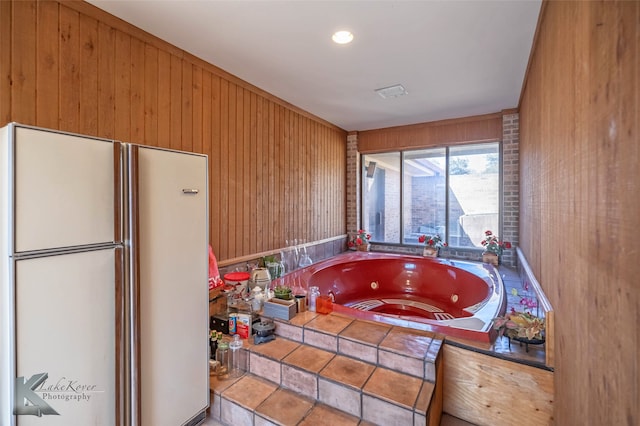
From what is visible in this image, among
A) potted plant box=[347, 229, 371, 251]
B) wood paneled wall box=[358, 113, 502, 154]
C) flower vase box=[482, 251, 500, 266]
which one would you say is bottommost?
flower vase box=[482, 251, 500, 266]

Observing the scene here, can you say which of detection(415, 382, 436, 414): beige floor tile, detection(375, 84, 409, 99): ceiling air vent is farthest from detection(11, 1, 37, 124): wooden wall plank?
detection(375, 84, 409, 99): ceiling air vent

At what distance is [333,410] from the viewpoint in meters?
1.56

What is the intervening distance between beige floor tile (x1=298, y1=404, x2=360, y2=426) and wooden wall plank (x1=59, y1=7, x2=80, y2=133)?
2039mm

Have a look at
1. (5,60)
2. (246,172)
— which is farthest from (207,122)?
(5,60)

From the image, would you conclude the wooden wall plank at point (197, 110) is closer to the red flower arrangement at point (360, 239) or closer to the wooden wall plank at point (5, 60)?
the wooden wall plank at point (5, 60)

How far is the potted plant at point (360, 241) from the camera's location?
4.47 metres

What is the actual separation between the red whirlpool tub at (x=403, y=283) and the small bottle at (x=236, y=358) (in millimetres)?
806

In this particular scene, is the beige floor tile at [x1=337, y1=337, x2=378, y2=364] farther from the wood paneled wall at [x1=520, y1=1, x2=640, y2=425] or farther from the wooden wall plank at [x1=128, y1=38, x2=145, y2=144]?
the wooden wall plank at [x1=128, y1=38, x2=145, y2=144]

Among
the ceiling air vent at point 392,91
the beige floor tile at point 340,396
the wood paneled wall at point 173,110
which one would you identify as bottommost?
the beige floor tile at point 340,396

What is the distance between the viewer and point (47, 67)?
152 cm

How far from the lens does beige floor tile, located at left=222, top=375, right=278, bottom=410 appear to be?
161cm

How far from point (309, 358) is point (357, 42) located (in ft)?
7.08

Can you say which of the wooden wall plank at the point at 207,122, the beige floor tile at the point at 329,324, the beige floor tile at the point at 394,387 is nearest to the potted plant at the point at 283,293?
the beige floor tile at the point at 329,324

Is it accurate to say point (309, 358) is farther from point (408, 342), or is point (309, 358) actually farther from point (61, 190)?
point (61, 190)
